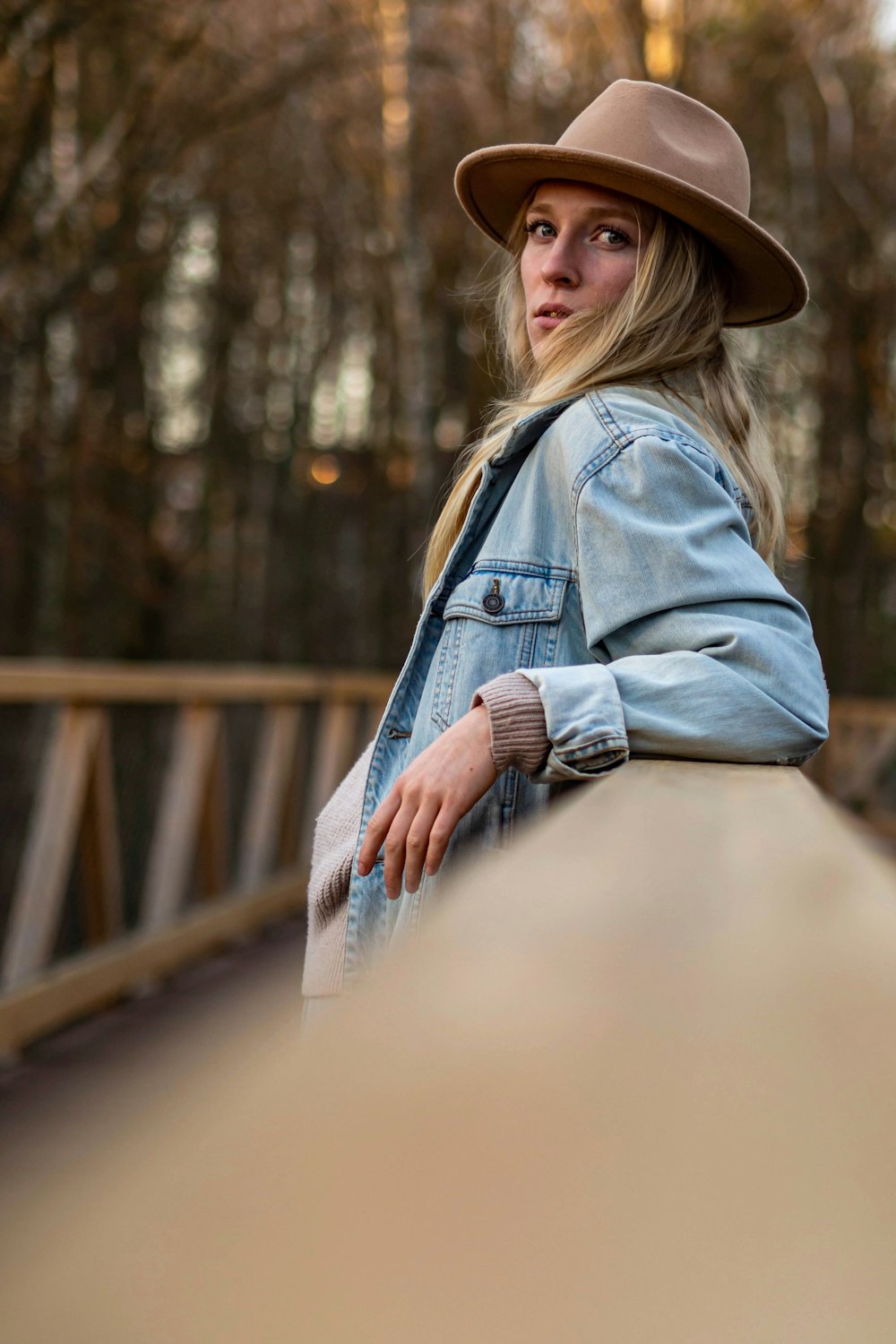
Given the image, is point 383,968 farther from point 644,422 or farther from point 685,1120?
point 644,422

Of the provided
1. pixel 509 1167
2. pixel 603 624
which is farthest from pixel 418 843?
pixel 509 1167

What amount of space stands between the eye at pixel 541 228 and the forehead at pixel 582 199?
0.05 ft

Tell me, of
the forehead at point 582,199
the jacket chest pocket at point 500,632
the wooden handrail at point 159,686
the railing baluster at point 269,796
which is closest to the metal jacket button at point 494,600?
the jacket chest pocket at point 500,632

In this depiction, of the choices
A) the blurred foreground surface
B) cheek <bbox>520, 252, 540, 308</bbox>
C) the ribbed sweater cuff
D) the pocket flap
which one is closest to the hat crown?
cheek <bbox>520, 252, 540, 308</bbox>

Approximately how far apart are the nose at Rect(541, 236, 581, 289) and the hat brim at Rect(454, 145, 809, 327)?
0.07m

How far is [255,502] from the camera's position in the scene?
13.8 meters

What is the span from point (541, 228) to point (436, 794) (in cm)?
70

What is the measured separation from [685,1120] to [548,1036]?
4 centimetres

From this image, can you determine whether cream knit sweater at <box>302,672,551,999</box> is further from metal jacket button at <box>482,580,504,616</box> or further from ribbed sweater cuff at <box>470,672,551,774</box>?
metal jacket button at <box>482,580,504,616</box>

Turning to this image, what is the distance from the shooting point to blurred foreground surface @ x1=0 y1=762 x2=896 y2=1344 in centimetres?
26

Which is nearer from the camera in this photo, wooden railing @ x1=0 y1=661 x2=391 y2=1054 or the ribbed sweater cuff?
the ribbed sweater cuff

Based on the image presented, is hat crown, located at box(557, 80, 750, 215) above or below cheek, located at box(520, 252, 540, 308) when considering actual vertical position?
above

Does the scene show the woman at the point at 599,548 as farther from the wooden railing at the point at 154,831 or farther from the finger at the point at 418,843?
the wooden railing at the point at 154,831

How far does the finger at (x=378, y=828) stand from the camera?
1.11 meters
